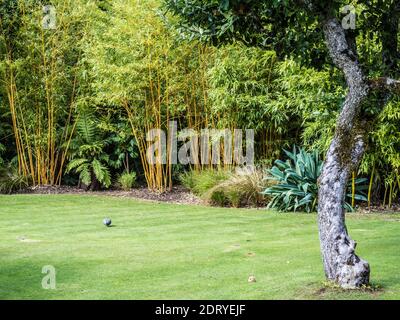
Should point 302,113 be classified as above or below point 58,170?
above

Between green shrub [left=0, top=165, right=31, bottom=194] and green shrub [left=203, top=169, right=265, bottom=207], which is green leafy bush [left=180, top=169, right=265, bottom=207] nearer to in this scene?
green shrub [left=203, top=169, right=265, bottom=207]

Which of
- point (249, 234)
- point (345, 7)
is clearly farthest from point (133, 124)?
point (345, 7)

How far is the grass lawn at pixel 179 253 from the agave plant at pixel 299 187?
0.46 m

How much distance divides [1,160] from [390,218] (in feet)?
26.0

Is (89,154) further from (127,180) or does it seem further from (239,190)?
(239,190)

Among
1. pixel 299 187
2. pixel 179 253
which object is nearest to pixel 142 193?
pixel 299 187

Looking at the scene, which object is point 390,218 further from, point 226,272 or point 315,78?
point 226,272

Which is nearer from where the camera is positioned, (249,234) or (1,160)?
(249,234)

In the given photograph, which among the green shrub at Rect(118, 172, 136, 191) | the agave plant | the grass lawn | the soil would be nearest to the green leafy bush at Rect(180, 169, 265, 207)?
the agave plant

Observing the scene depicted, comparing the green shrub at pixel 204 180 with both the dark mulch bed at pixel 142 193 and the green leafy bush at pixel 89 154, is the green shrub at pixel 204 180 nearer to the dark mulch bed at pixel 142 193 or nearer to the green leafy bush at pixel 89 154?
the dark mulch bed at pixel 142 193
